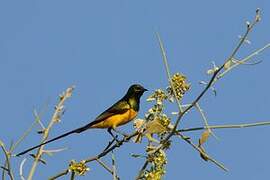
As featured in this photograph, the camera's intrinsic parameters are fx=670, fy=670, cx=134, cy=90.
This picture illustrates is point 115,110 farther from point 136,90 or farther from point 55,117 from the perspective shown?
point 55,117

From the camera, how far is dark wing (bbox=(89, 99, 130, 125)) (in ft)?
→ 23.3

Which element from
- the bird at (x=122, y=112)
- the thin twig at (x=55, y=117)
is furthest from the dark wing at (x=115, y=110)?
the thin twig at (x=55, y=117)

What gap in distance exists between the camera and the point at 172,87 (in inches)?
104

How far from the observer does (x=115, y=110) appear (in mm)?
7301

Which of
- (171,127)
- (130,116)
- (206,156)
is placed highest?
(130,116)

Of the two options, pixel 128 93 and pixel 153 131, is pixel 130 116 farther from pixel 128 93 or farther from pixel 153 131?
pixel 153 131

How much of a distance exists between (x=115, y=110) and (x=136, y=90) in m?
0.36

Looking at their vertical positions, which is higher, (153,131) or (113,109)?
(113,109)

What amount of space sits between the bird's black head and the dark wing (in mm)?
139

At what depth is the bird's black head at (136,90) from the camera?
24.5ft

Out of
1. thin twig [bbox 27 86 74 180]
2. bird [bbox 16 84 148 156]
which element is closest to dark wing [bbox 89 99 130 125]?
bird [bbox 16 84 148 156]

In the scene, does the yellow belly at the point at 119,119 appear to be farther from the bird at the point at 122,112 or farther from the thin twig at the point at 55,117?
the thin twig at the point at 55,117

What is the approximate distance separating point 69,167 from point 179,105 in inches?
19.9

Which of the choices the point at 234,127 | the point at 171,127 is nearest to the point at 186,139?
the point at 171,127
